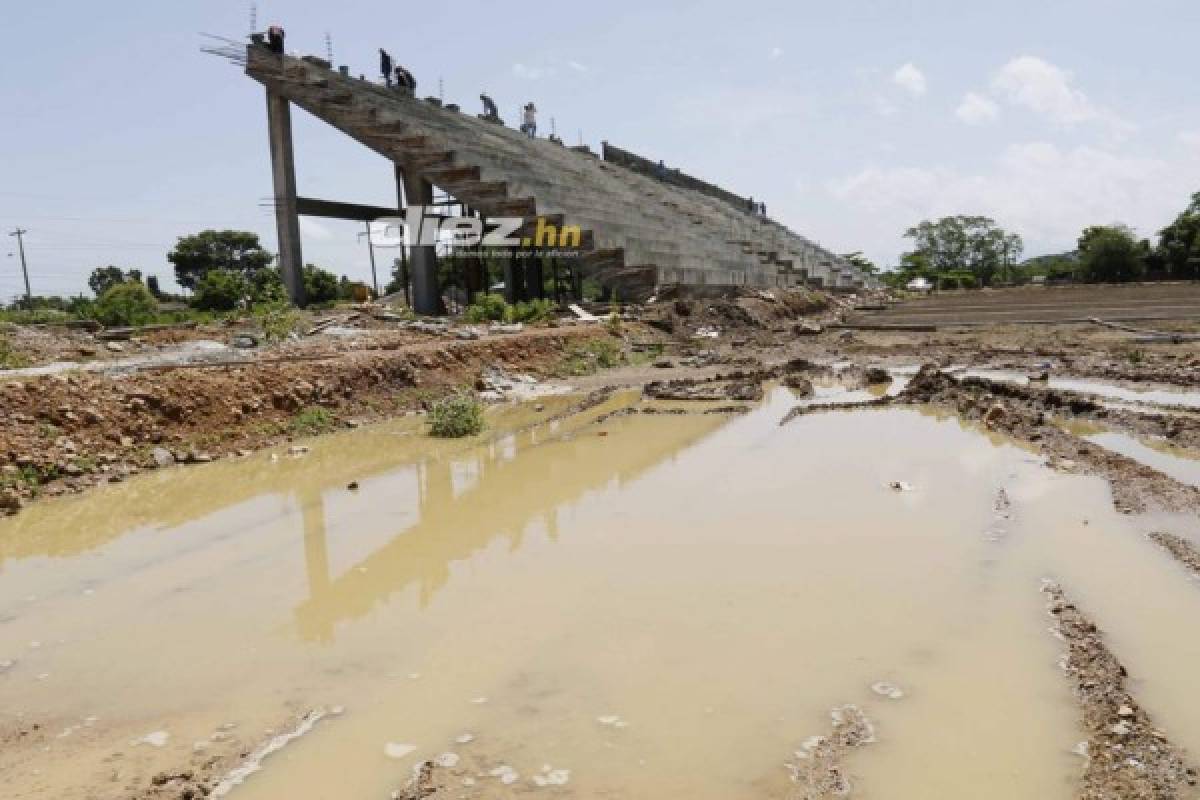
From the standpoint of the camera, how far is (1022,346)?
53.6 feet

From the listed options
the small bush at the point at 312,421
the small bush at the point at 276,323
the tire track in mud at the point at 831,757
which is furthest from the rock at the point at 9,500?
the small bush at the point at 276,323

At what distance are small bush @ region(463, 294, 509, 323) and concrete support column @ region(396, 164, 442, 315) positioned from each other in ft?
16.1

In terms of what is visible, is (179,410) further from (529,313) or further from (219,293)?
(219,293)

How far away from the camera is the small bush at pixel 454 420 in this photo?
9703mm

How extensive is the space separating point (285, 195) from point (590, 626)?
Result: 2210 cm

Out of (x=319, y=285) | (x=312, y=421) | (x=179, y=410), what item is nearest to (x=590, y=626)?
(x=179, y=410)

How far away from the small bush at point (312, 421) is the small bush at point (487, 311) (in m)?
8.82

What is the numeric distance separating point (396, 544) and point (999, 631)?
377 centimetres

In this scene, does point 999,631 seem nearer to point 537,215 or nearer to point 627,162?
point 537,215

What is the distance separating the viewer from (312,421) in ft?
32.4

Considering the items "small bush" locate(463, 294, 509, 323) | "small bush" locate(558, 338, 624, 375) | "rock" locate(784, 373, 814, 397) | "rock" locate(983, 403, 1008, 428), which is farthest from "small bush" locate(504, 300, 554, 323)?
"rock" locate(983, 403, 1008, 428)

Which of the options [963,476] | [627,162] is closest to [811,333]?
[963,476]

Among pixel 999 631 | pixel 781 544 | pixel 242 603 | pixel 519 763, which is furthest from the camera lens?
pixel 781 544

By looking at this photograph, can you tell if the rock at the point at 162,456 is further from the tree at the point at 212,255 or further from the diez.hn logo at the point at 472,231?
the tree at the point at 212,255
